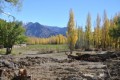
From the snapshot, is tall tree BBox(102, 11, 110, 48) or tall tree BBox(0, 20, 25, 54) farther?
tall tree BBox(102, 11, 110, 48)

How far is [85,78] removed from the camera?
22.9 meters

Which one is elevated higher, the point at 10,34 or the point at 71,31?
the point at 71,31

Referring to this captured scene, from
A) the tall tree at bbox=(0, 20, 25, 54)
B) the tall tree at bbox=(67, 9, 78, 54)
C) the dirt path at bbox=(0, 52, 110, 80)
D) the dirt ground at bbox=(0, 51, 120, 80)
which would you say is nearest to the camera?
the dirt ground at bbox=(0, 51, 120, 80)

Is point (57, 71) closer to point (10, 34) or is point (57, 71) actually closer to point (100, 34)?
point (10, 34)

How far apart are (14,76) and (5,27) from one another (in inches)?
2224

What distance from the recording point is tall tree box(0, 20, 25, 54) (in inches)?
3036

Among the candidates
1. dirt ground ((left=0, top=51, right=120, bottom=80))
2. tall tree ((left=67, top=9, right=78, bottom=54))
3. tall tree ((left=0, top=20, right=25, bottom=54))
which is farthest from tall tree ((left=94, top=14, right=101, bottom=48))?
dirt ground ((left=0, top=51, right=120, bottom=80))

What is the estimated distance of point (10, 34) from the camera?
254ft

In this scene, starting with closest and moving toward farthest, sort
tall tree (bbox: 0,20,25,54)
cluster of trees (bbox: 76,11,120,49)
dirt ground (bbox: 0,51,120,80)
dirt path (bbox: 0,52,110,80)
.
Answer: dirt ground (bbox: 0,51,120,80), dirt path (bbox: 0,52,110,80), tall tree (bbox: 0,20,25,54), cluster of trees (bbox: 76,11,120,49)

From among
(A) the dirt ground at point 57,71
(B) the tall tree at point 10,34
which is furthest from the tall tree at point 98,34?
(A) the dirt ground at point 57,71

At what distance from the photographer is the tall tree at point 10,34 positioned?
77.1 metres

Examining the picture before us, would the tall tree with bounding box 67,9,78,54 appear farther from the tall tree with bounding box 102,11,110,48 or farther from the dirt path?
the dirt path

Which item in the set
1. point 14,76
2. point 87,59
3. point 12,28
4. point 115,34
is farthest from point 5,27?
point 14,76

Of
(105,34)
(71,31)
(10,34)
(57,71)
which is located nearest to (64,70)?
(57,71)
